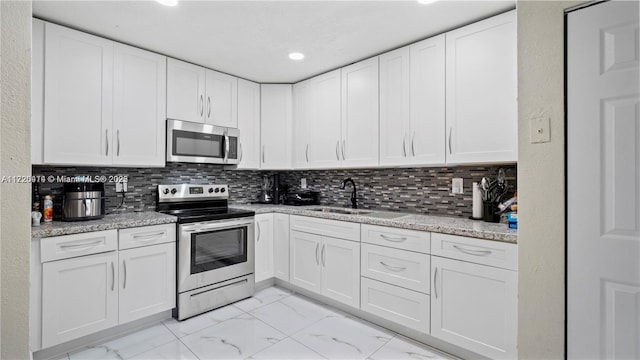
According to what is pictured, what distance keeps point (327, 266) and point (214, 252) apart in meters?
1.04

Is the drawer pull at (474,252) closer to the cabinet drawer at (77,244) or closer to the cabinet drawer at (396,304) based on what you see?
the cabinet drawer at (396,304)

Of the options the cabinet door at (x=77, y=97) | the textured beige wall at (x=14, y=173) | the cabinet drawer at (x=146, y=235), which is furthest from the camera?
the cabinet drawer at (x=146, y=235)

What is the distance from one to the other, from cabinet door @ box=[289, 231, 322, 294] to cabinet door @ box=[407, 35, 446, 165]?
47.8 inches

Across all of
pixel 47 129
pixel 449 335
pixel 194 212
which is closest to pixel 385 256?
pixel 449 335

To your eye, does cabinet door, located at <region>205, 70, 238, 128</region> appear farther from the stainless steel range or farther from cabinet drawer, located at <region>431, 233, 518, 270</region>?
cabinet drawer, located at <region>431, 233, 518, 270</region>

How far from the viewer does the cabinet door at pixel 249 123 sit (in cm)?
342

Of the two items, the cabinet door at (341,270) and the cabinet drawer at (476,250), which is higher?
the cabinet drawer at (476,250)

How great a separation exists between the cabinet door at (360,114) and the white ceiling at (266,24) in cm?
16

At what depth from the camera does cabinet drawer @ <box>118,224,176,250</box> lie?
2295 millimetres

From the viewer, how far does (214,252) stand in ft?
9.14

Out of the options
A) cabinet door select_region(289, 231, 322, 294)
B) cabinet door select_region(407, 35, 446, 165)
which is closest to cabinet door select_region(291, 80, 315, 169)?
cabinet door select_region(289, 231, 322, 294)

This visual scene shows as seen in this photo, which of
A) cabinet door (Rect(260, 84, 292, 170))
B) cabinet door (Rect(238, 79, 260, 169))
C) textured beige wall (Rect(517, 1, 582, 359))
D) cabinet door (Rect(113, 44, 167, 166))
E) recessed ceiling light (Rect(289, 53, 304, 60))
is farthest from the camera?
cabinet door (Rect(260, 84, 292, 170))

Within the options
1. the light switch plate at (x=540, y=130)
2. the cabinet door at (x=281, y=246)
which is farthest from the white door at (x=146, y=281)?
the light switch plate at (x=540, y=130)

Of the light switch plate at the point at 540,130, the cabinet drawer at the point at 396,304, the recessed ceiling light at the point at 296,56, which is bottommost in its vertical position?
the cabinet drawer at the point at 396,304
